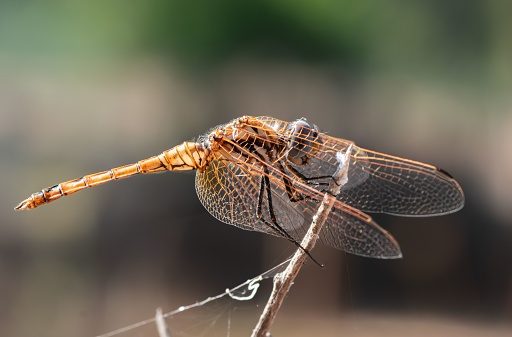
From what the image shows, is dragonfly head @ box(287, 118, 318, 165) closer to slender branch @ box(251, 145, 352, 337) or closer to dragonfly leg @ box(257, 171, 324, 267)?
dragonfly leg @ box(257, 171, 324, 267)

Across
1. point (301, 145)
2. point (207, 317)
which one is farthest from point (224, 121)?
point (301, 145)

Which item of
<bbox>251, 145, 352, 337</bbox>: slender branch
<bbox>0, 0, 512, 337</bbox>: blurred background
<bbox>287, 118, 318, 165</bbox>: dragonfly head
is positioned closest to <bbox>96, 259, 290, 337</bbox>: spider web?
<bbox>251, 145, 352, 337</bbox>: slender branch

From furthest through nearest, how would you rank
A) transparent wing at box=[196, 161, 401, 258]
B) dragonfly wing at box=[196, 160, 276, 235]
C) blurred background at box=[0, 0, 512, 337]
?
blurred background at box=[0, 0, 512, 337]
dragonfly wing at box=[196, 160, 276, 235]
transparent wing at box=[196, 161, 401, 258]

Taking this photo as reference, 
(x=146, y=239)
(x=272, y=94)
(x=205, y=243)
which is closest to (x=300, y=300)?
(x=205, y=243)

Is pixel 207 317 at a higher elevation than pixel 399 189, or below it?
below

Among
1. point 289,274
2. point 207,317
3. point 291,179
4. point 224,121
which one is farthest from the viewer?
point 224,121

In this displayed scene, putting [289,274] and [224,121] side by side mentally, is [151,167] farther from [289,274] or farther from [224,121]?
[224,121]
